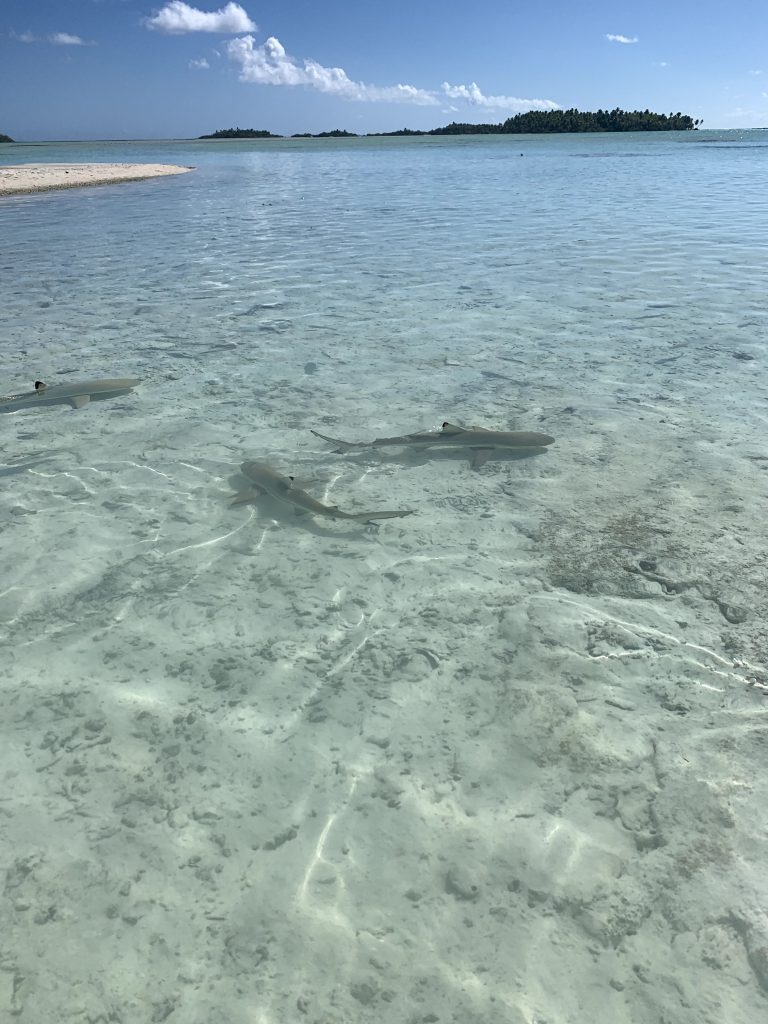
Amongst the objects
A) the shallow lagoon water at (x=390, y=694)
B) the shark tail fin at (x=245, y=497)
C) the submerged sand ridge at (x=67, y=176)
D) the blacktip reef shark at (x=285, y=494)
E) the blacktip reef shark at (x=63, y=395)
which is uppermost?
the submerged sand ridge at (x=67, y=176)

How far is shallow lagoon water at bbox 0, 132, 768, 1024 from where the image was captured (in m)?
2.23

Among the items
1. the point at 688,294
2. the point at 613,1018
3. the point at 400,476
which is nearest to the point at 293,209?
the point at 688,294

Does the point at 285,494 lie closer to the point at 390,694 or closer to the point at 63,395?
the point at 390,694

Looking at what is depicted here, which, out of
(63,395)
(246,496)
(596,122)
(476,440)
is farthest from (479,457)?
(596,122)

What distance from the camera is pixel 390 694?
10.8ft

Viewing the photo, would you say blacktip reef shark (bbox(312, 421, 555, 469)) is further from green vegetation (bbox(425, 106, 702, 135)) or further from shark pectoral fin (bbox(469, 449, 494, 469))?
green vegetation (bbox(425, 106, 702, 135))

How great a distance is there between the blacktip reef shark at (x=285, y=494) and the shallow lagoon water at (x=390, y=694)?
123mm

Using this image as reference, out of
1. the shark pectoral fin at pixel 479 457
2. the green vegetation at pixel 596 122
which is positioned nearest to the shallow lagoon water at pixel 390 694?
the shark pectoral fin at pixel 479 457

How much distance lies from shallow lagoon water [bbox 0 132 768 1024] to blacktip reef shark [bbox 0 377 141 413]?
0.58 feet

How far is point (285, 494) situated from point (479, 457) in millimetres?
1645

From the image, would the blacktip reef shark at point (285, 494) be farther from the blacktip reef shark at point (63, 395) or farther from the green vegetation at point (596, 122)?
the green vegetation at point (596, 122)

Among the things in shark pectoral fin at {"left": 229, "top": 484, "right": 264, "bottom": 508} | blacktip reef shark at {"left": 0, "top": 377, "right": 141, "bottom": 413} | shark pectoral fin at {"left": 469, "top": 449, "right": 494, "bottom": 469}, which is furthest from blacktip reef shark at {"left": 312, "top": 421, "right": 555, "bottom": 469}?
blacktip reef shark at {"left": 0, "top": 377, "right": 141, "bottom": 413}

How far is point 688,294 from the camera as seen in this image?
1036 cm

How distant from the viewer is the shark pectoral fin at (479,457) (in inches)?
212
